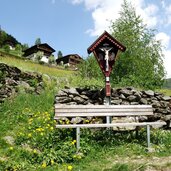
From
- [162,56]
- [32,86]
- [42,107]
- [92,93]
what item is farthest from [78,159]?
[162,56]

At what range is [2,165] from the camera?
23.4ft

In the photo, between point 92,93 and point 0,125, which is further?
point 92,93

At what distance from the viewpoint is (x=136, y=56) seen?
2152 centimetres

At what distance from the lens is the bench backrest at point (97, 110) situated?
9.23 meters

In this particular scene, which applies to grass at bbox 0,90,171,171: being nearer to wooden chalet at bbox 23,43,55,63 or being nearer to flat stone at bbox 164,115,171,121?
flat stone at bbox 164,115,171,121

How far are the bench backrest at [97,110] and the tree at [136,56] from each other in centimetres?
776

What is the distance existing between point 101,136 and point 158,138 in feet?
5.15

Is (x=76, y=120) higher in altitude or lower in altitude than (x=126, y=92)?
lower

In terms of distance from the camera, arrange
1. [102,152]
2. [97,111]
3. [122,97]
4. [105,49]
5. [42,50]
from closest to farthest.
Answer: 1. [102,152]
2. [97,111]
3. [105,49]
4. [122,97]
5. [42,50]

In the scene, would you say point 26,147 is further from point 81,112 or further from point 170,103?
point 170,103

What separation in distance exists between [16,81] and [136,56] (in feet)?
29.8

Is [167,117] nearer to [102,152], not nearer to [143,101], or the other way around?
[143,101]

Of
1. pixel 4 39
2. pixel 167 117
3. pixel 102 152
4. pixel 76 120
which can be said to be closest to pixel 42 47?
pixel 4 39

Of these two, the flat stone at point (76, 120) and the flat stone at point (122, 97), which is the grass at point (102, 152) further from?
the flat stone at point (122, 97)
